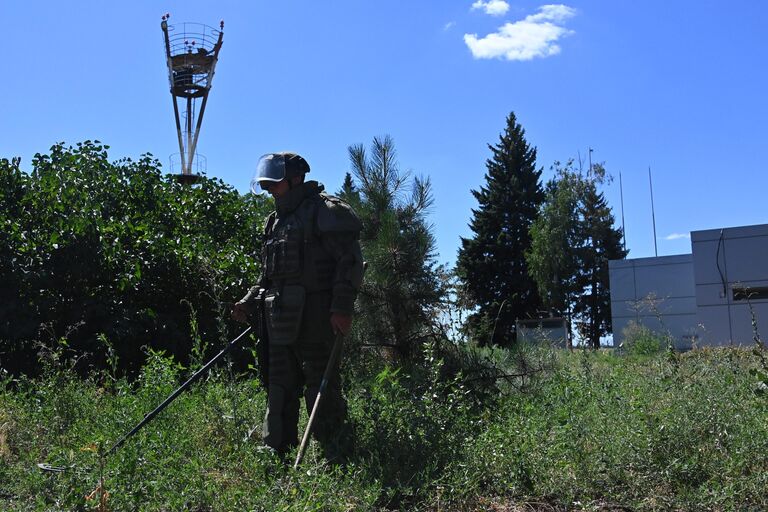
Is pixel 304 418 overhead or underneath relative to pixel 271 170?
underneath

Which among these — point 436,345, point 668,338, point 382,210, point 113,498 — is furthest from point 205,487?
point 668,338

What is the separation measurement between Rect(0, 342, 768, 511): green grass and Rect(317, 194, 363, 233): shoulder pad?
113 centimetres

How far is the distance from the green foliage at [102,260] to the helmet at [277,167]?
7.65ft

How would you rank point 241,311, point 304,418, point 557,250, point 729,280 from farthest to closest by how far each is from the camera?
point 557,250, point 729,280, point 304,418, point 241,311

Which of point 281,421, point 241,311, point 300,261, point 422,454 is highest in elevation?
point 300,261

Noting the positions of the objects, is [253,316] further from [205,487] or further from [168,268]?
[168,268]

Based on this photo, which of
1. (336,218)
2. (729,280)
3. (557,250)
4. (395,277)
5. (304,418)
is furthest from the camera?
(557,250)

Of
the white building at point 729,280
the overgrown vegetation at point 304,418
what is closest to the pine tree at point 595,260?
the white building at point 729,280

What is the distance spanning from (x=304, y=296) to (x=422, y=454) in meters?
1.20

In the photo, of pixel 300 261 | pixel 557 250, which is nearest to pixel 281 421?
pixel 300 261

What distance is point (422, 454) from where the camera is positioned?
4.38m

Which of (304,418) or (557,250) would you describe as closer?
(304,418)

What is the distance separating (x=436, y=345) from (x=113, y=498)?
12.6ft

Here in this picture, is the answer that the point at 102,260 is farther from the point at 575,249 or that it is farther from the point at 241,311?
the point at 575,249
